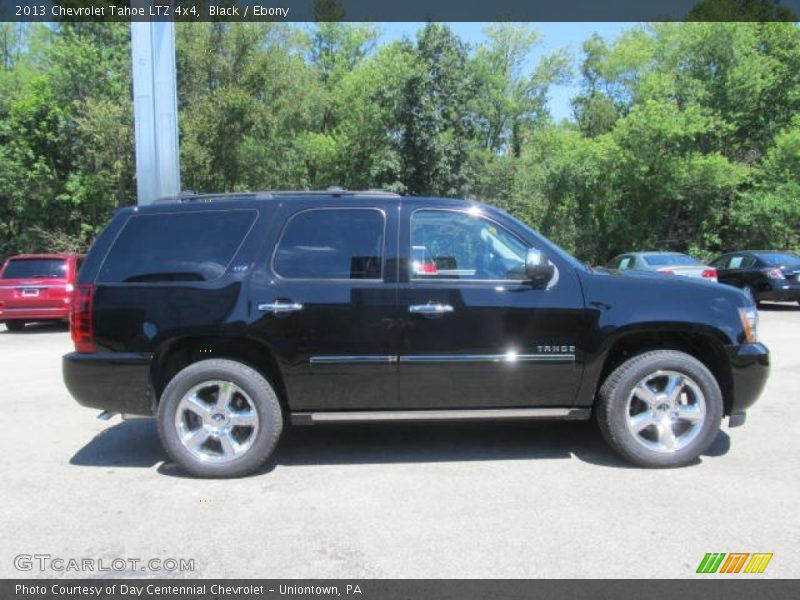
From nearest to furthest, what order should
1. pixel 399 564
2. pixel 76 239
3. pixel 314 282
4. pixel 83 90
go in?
1. pixel 399 564
2. pixel 314 282
3. pixel 83 90
4. pixel 76 239

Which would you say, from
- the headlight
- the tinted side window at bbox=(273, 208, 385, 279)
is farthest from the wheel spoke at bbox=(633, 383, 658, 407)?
the tinted side window at bbox=(273, 208, 385, 279)

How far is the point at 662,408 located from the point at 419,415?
70.4 inches

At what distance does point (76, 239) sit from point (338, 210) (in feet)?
84.0

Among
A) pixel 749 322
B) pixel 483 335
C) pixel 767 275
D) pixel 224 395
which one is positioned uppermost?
pixel 749 322

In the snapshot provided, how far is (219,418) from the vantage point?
15.7 feet

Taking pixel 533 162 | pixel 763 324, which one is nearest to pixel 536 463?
pixel 763 324

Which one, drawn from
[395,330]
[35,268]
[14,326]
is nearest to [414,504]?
[395,330]

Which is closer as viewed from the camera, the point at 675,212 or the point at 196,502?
the point at 196,502

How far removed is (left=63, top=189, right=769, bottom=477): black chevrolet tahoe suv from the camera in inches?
187

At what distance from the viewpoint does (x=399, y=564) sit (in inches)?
136

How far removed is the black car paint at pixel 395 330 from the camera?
15.6ft

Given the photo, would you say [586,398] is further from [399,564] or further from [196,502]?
[196,502]

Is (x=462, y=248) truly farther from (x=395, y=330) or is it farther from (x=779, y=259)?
(x=779, y=259)

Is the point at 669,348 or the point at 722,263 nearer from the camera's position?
the point at 669,348
